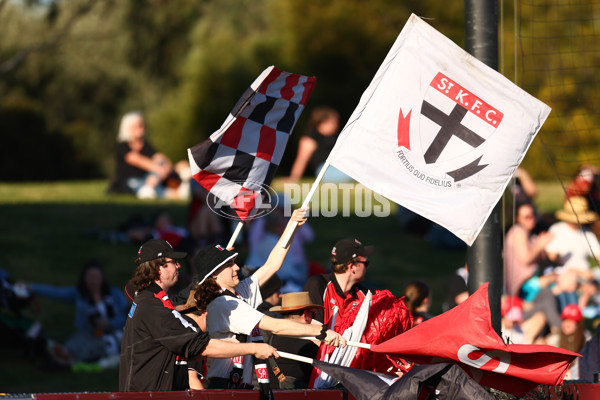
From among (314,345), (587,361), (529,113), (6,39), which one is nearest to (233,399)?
(314,345)

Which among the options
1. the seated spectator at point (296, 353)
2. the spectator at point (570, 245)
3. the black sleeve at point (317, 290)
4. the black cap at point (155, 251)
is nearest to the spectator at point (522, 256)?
the spectator at point (570, 245)

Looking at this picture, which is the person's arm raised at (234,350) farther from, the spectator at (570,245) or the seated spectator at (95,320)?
the spectator at (570,245)

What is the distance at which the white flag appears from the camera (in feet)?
21.0

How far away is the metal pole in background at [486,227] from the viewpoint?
21.9 feet

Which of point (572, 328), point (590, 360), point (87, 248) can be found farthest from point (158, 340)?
point (87, 248)

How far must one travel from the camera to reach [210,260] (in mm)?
5734

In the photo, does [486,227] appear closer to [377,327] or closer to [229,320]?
[377,327]

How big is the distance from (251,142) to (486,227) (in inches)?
73.6

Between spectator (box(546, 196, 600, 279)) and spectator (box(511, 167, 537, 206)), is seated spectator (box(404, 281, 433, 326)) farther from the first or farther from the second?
spectator (box(511, 167, 537, 206))

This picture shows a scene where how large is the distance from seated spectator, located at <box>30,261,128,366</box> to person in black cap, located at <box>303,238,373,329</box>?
3956 millimetres

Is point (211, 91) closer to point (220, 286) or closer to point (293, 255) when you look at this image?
point (293, 255)

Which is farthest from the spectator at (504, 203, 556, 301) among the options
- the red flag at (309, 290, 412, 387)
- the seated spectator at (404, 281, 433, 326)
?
the red flag at (309, 290, 412, 387)

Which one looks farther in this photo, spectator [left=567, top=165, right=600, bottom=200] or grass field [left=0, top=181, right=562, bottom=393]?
spectator [left=567, top=165, right=600, bottom=200]

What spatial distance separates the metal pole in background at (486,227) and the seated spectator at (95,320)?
491 centimetres
